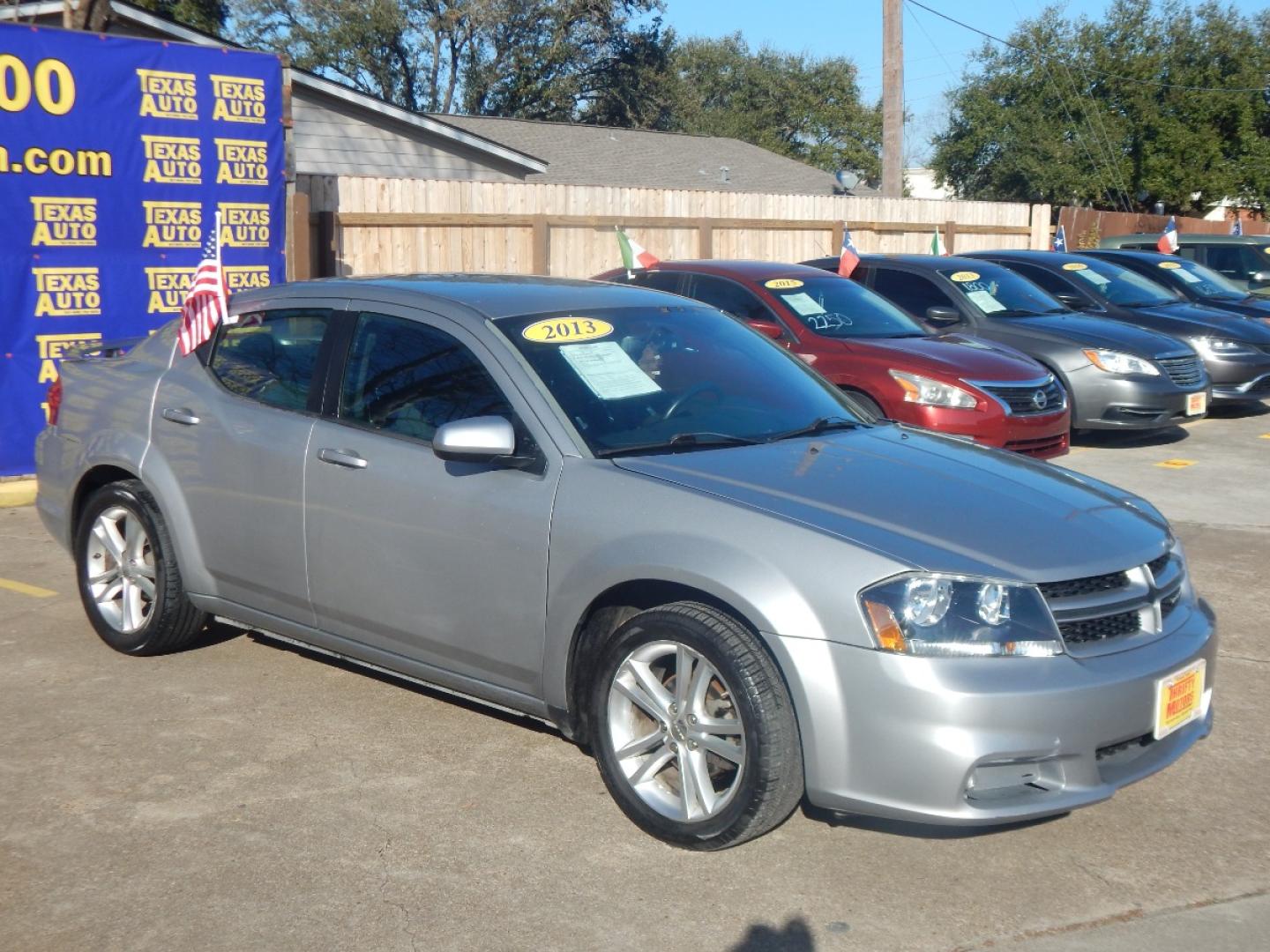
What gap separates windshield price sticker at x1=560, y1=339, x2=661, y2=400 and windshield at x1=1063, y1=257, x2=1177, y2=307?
33.5ft

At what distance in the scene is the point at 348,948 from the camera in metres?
3.61

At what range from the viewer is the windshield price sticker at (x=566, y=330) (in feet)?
16.1

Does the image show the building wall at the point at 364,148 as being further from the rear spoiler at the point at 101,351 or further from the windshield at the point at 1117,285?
the rear spoiler at the point at 101,351

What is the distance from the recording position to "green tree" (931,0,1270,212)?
40.8 metres

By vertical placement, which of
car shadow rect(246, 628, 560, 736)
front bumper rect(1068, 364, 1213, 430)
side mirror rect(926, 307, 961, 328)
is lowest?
car shadow rect(246, 628, 560, 736)

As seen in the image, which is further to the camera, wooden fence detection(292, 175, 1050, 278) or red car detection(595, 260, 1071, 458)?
wooden fence detection(292, 175, 1050, 278)

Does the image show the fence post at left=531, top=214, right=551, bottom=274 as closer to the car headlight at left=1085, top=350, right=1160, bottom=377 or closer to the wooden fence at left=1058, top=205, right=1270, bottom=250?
the car headlight at left=1085, top=350, right=1160, bottom=377

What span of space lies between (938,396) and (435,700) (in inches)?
197

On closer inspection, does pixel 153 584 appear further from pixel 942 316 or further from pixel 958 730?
pixel 942 316

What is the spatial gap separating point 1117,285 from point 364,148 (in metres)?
10.2

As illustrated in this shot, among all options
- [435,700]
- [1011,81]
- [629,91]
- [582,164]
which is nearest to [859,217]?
[582,164]

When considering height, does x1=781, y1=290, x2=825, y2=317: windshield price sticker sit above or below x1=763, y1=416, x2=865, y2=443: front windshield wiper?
above

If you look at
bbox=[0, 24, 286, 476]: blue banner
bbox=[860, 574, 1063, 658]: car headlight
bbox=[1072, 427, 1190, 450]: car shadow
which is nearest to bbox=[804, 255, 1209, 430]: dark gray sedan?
bbox=[1072, 427, 1190, 450]: car shadow

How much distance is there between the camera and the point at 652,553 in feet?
13.6
